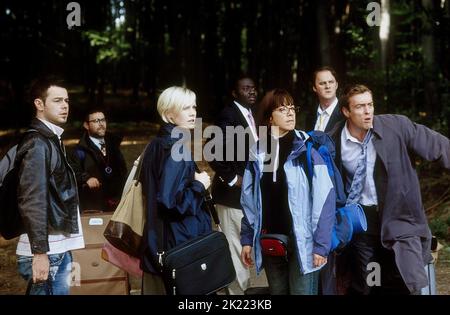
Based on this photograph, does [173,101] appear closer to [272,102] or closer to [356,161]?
[272,102]

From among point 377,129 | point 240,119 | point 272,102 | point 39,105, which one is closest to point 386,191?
point 377,129

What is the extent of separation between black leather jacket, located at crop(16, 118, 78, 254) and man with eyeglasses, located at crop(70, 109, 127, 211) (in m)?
2.17

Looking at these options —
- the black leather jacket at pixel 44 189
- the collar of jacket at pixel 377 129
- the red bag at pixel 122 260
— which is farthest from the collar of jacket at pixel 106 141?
→ the collar of jacket at pixel 377 129

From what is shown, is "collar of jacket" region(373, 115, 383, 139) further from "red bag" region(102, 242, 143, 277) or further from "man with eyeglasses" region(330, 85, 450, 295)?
"red bag" region(102, 242, 143, 277)

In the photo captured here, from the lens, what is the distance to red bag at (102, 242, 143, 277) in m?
4.55

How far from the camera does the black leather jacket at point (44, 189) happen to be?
387 centimetres

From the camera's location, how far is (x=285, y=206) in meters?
4.50

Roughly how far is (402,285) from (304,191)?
1095 millimetres

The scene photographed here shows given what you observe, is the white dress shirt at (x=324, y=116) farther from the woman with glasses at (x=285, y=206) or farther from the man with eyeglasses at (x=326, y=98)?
the woman with glasses at (x=285, y=206)

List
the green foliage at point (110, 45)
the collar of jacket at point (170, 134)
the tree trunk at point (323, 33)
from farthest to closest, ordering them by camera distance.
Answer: the green foliage at point (110, 45)
the tree trunk at point (323, 33)
the collar of jacket at point (170, 134)

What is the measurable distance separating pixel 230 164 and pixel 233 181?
0.18m

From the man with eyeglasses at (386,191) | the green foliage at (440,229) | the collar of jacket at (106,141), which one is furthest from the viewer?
the green foliage at (440,229)

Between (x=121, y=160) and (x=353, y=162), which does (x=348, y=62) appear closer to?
(x=121, y=160)

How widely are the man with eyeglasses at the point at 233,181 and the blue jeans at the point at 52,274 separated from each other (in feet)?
6.58
